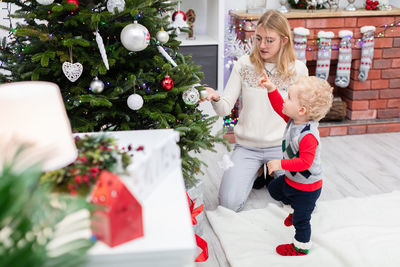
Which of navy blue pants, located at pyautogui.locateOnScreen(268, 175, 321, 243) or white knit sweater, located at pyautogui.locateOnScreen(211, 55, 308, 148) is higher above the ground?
white knit sweater, located at pyautogui.locateOnScreen(211, 55, 308, 148)

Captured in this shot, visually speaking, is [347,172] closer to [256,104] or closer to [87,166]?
[256,104]

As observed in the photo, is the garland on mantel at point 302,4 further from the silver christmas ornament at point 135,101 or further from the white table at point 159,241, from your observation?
the white table at point 159,241

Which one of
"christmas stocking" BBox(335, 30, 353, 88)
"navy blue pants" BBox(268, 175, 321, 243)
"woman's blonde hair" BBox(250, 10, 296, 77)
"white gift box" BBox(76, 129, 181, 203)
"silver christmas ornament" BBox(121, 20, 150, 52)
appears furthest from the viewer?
"christmas stocking" BBox(335, 30, 353, 88)

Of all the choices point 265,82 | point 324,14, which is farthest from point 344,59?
point 265,82

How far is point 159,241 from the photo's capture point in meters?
0.83

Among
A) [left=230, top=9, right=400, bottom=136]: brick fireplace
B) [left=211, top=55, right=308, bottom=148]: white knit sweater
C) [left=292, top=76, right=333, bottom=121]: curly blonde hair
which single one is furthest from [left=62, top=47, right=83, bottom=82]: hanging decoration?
[left=230, top=9, right=400, bottom=136]: brick fireplace

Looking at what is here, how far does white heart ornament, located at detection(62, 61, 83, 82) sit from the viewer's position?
147cm

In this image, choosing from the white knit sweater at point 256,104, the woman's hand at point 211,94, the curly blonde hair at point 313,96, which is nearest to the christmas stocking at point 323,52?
the white knit sweater at point 256,104

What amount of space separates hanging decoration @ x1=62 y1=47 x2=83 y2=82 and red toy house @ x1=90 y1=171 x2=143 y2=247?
752mm

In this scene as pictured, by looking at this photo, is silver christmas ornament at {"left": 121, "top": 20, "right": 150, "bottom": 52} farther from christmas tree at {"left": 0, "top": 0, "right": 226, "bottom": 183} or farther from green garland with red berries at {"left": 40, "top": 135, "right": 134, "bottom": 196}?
green garland with red berries at {"left": 40, "top": 135, "right": 134, "bottom": 196}

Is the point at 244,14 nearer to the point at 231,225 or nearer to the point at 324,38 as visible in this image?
the point at 324,38

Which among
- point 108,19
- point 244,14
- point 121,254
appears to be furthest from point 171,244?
→ point 244,14

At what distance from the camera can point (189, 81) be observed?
166 centimetres

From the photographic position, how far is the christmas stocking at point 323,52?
319cm
